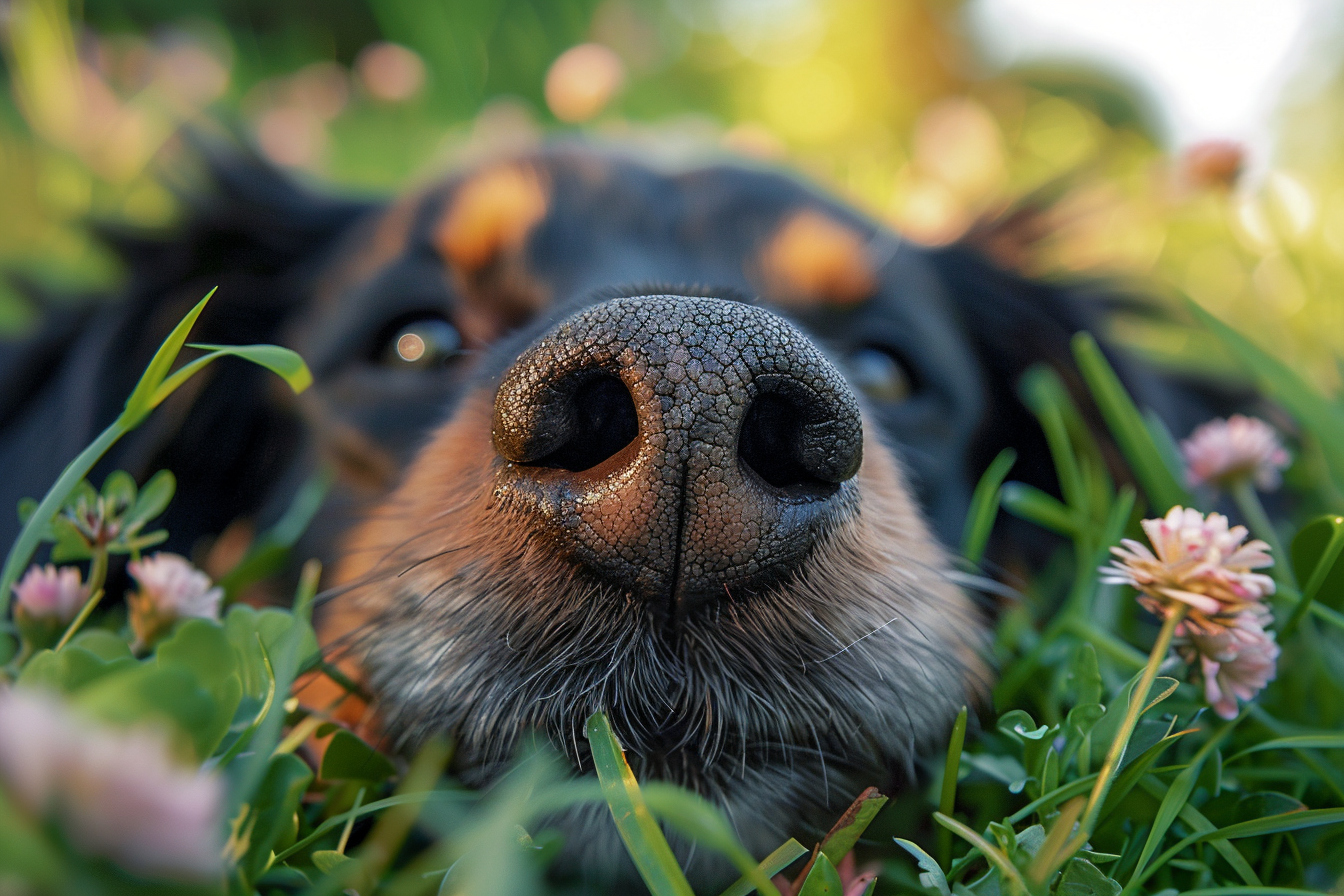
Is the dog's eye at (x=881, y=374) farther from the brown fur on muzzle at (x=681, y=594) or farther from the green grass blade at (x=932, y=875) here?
the green grass blade at (x=932, y=875)

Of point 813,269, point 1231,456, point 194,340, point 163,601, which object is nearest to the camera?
point 163,601

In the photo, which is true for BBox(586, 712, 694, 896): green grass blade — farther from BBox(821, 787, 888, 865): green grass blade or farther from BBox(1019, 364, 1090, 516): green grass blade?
BBox(1019, 364, 1090, 516): green grass blade

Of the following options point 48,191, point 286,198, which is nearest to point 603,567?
point 286,198

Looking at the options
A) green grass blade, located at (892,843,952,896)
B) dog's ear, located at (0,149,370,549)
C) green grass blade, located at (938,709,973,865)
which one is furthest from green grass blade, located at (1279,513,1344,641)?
dog's ear, located at (0,149,370,549)

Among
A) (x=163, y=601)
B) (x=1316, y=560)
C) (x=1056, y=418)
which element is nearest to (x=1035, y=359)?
(x=1056, y=418)

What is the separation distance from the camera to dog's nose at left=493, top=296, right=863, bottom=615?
1087 millimetres

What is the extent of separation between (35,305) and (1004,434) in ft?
9.32

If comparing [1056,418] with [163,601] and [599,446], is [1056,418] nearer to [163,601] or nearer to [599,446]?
[599,446]

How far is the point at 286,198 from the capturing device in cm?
281

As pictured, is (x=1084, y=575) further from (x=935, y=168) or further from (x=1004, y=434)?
(x=935, y=168)

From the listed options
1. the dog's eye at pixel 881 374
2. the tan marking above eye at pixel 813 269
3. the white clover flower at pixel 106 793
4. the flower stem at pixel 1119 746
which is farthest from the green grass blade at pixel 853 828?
the tan marking above eye at pixel 813 269

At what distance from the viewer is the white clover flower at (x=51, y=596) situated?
122cm

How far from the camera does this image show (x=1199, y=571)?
1.12 metres

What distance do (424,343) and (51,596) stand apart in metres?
1.07
